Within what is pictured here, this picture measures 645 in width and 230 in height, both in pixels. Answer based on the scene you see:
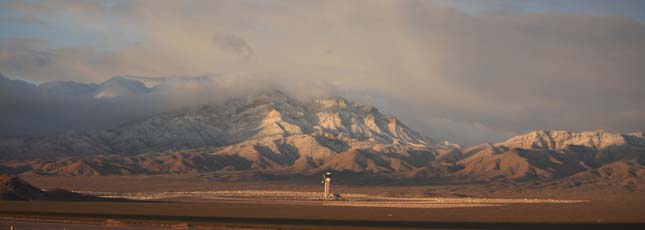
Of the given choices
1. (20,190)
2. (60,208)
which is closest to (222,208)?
(60,208)

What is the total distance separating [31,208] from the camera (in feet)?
359

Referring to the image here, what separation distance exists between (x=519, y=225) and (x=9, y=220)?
51308mm

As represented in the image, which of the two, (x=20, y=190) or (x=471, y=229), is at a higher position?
(x=20, y=190)

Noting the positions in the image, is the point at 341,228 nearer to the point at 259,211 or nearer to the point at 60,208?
the point at 259,211

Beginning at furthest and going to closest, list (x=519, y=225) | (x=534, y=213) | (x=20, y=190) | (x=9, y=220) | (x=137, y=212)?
(x=20, y=190)
(x=534, y=213)
(x=137, y=212)
(x=519, y=225)
(x=9, y=220)

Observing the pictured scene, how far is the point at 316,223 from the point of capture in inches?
3620

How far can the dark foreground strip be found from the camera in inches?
3482

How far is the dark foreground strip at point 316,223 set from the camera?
8844cm

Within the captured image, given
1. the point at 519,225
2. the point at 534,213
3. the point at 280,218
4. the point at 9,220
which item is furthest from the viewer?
the point at 534,213

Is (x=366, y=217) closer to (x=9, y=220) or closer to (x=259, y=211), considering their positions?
(x=259, y=211)

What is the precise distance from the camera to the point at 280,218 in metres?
100

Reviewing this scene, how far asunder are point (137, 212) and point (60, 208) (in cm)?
1189

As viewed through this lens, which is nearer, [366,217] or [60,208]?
[366,217]

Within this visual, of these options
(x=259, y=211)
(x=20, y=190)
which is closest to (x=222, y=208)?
(x=259, y=211)
